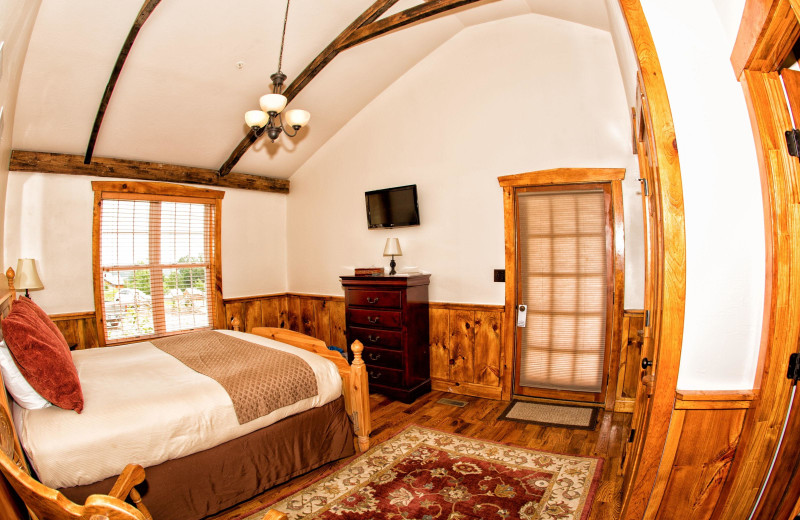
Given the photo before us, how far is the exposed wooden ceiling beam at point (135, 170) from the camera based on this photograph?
11.9ft

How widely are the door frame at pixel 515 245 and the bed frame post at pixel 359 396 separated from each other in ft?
4.99

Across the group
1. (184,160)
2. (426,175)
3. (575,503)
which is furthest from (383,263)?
(575,503)

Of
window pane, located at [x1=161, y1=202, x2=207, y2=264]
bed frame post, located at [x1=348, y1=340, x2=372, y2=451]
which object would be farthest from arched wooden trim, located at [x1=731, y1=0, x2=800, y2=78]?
window pane, located at [x1=161, y1=202, x2=207, y2=264]

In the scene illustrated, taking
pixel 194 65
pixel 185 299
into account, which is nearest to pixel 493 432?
pixel 185 299

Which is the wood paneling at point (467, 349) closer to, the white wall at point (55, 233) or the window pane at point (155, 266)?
the window pane at point (155, 266)

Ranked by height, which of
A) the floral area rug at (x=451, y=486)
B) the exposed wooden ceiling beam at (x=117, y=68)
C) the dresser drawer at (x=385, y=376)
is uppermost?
the exposed wooden ceiling beam at (x=117, y=68)

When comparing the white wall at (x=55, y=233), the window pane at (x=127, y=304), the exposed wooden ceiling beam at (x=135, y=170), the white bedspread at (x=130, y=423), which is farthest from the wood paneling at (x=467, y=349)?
the white wall at (x=55, y=233)

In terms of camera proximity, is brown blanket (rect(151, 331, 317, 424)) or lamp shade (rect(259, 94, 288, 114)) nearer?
brown blanket (rect(151, 331, 317, 424))

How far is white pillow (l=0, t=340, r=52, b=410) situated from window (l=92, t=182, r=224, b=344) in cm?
263

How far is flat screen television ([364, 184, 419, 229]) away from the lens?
4070 mm

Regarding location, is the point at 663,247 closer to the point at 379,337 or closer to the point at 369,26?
the point at 379,337

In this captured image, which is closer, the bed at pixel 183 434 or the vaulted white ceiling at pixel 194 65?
the bed at pixel 183 434

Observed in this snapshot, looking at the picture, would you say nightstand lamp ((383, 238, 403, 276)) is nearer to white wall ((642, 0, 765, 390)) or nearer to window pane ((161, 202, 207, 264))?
window pane ((161, 202, 207, 264))

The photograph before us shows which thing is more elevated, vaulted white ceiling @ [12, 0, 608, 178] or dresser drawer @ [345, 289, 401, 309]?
vaulted white ceiling @ [12, 0, 608, 178]
